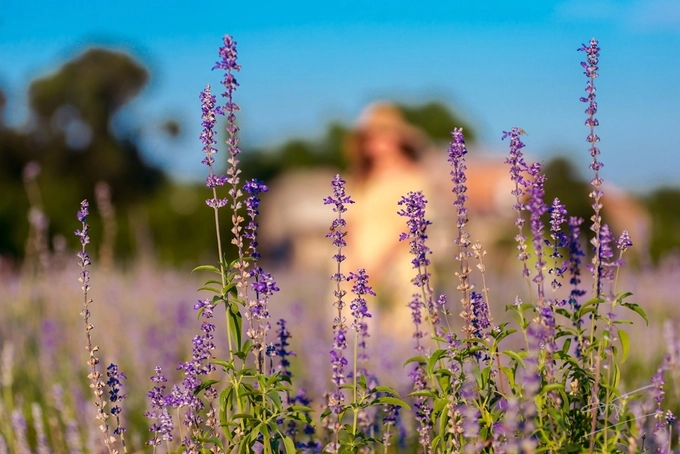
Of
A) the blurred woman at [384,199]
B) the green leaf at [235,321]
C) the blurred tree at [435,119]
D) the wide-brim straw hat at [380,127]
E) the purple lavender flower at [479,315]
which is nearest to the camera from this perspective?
the green leaf at [235,321]

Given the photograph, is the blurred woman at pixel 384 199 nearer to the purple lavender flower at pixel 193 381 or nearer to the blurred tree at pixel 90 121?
the purple lavender flower at pixel 193 381

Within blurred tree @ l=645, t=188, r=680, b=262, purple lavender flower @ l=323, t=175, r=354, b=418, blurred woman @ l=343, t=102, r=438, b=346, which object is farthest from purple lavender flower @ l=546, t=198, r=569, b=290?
blurred tree @ l=645, t=188, r=680, b=262

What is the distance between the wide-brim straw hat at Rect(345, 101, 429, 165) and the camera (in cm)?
944

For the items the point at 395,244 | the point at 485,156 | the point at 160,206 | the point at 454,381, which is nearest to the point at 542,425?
the point at 454,381

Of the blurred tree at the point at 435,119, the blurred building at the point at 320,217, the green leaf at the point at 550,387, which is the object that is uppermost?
the blurred tree at the point at 435,119

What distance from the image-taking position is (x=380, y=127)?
9.39 meters

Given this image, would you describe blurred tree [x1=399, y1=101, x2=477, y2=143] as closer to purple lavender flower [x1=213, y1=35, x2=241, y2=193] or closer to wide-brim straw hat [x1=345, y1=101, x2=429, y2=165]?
wide-brim straw hat [x1=345, y1=101, x2=429, y2=165]

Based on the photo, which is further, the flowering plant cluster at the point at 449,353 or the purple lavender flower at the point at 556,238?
the purple lavender flower at the point at 556,238

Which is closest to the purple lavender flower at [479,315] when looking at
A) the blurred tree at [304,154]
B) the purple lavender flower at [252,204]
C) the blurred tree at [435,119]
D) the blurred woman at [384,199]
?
the purple lavender flower at [252,204]

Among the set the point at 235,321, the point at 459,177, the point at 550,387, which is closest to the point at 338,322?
the point at 235,321

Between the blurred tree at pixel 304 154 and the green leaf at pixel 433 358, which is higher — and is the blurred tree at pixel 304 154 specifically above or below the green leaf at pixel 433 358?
above

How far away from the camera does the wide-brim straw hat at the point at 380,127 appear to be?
31.0 feet

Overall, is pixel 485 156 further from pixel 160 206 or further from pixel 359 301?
pixel 359 301

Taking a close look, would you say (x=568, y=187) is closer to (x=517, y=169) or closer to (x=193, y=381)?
(x=517, y=169)
